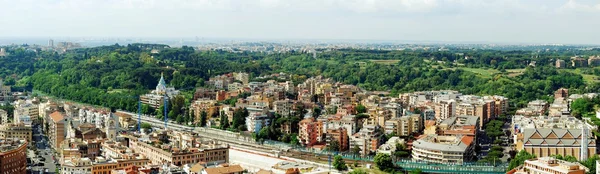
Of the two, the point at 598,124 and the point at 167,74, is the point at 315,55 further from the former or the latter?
the point at 598,124

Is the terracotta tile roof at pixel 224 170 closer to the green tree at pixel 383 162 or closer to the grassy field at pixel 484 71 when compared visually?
the green tree at pixel 383 162

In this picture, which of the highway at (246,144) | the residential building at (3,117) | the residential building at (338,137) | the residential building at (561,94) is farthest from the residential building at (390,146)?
the residential building at (561,94)

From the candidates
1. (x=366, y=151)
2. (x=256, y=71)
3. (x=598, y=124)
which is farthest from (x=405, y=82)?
(x=366, y=151)

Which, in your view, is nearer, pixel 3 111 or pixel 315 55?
pixel 3 111

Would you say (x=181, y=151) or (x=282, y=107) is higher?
(x=282, y=107)

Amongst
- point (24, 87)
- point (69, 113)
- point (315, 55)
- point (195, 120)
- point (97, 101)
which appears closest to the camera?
point (69, 113)

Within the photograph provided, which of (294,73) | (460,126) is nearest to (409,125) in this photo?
(460,126)

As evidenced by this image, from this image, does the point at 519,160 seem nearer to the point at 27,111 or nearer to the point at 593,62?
the point at 27,111
